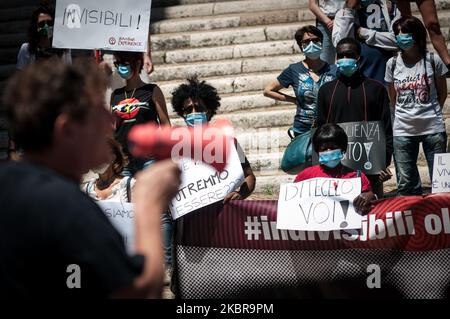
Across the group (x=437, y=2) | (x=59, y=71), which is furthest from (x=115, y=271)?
(x=437, y=2)

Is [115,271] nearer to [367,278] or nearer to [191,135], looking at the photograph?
[191,135]

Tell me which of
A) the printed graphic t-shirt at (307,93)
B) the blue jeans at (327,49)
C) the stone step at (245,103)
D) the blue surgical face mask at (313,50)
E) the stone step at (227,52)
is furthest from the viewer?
the stone step at (227,52)

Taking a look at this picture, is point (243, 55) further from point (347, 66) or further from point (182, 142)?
point (182, 142)

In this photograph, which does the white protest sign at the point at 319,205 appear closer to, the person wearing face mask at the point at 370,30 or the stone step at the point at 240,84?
the person wearing face mask at the point at 370,30

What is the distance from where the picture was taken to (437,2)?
1065 centimetres

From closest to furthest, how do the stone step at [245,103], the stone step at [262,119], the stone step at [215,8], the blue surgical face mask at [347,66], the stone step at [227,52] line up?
the blue surgical face mask at [347,66], the stone step at [262,119], the stone step at [245,103], the stone step at [227,52], the stone step at [215,8]

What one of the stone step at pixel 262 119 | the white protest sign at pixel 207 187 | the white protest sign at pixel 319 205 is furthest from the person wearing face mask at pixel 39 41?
the white protest sign at pixel 319 205

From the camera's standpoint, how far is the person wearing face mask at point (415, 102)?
7.19 meters

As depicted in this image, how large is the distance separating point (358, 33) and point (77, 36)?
2386mm

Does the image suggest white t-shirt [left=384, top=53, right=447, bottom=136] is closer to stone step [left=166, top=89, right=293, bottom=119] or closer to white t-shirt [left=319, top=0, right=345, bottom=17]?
white t-shirt [left=319, top=0, right=345, bottom=17]

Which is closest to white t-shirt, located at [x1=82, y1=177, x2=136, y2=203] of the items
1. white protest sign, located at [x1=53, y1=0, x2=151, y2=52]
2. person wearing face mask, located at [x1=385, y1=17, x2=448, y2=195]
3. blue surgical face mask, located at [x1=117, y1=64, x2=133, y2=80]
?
blue surgical face mask, located at [x1=117, y1=64, x2=133, y2=80]

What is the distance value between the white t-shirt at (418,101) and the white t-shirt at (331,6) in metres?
1.33

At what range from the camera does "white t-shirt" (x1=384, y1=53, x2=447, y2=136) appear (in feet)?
23.6

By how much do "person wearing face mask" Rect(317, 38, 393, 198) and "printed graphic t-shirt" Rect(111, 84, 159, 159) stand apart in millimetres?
1275
